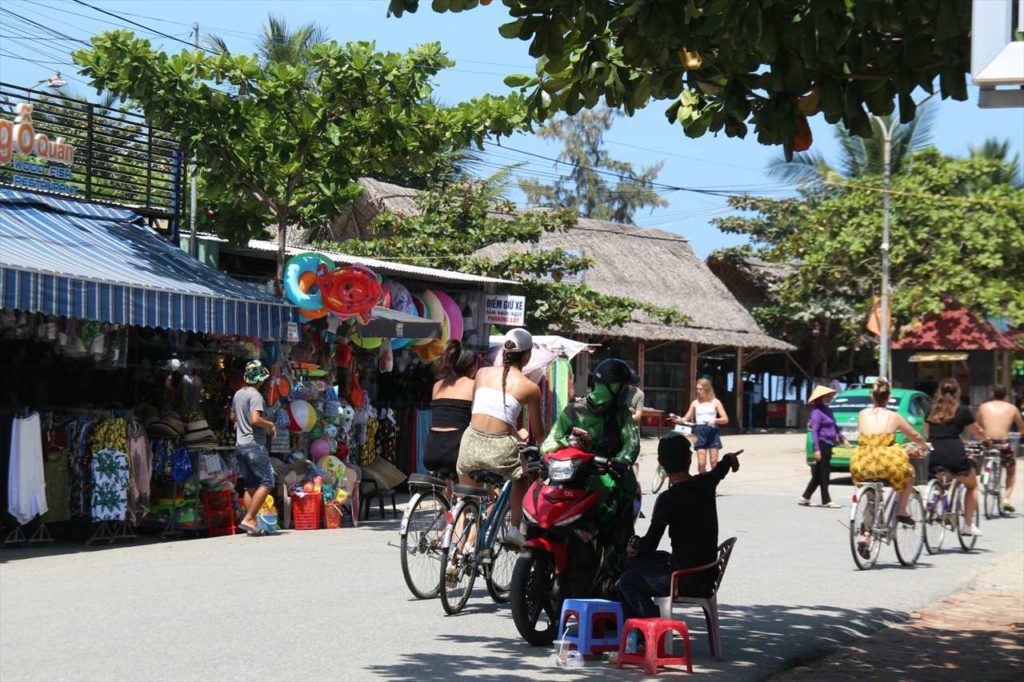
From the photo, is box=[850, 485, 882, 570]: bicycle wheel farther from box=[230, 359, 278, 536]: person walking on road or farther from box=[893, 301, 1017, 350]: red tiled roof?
box=[893, 301, 1017, 350]: red tiled roof

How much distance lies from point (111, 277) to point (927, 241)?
2423 cm

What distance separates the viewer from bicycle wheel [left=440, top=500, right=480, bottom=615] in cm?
902

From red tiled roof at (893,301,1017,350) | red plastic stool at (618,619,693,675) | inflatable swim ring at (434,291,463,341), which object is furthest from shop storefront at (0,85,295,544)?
red tiled roof at (893,301,1017,350)

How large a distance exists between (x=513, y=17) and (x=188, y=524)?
8.56 metres

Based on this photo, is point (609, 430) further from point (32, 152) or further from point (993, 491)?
point (993, 491)

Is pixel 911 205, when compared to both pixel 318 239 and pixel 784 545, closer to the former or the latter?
pixel 318 239

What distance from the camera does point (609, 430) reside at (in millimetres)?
8219

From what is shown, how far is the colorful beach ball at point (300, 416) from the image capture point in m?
14.8

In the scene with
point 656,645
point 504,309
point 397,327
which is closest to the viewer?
point 656,645

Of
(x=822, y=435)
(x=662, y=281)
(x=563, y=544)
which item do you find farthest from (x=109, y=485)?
(x=662, y=281)

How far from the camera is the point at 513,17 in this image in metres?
7.01

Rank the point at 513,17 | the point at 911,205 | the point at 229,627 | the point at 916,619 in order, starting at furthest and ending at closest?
the point at 911,205, the point at 916,619, the point at 229,627, the point at 513,17

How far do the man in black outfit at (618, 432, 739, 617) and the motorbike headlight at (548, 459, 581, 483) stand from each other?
515mm

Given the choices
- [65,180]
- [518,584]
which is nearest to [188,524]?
[65,180]
